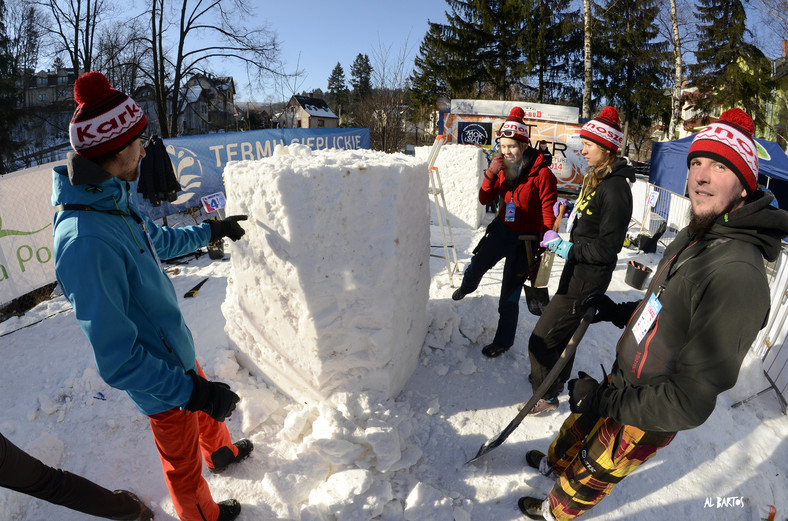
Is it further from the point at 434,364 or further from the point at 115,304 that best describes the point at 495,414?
the point at 115,304

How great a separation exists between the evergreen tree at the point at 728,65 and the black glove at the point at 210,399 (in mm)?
20999

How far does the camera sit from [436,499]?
214 cm

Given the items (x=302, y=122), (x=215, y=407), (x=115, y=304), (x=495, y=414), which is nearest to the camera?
(x=115, y=304)

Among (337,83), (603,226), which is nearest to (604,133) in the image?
(603,226)

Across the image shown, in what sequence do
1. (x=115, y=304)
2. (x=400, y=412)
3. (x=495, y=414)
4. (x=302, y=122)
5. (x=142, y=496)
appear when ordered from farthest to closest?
1. (x=302, y=122)
2. (x=495, y=414)
3. (x=400, y=412)
4. (x=142, y=496)
5. (x=115, y=304)

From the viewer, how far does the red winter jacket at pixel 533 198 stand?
310 centimetres

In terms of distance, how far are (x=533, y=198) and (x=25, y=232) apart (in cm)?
570

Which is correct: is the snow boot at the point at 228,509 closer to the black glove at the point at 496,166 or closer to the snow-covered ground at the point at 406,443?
the snow-covered ground at the point at 406,443

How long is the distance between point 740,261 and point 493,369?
2224mm

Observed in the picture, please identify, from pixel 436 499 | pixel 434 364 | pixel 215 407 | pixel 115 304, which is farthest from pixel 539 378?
pixel 115 304

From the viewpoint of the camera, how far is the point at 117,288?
1.53 meters

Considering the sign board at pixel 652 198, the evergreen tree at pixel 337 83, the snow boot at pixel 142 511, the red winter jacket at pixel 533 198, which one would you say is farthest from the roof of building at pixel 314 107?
the snow boot at pixel 142 511

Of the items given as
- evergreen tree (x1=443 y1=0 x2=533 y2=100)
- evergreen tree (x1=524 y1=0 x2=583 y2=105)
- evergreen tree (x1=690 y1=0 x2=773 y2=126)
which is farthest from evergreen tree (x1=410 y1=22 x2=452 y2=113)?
evergreen tree (x1=690 y1=0 x2=773 y2=126)

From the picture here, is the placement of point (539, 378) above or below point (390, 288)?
below
